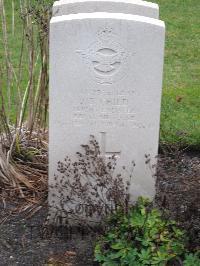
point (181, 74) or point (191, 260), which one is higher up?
point (181, 74)

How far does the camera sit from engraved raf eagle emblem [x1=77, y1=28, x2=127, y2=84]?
163 inches

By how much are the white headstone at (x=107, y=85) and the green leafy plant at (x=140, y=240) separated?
0.42 m

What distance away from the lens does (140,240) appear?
3973 millimetres

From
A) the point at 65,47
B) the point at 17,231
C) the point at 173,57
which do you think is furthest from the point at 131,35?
the point at 173,57

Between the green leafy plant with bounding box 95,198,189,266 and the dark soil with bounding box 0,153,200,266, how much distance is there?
13 centimetres

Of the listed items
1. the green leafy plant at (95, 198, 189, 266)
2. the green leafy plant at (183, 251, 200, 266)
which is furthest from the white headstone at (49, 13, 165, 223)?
the green leafy plant at (183, 251, 200, 266)

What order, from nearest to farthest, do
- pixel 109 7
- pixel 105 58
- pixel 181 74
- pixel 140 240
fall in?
pixel 140 240, pixel 105 58, pixel 109 7, pixel 181 74

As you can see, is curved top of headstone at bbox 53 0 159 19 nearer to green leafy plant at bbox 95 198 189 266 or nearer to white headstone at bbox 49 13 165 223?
white headstone at bbox 49 13 165 223

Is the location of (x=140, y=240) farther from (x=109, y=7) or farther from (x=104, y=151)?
(x=109, y=7)

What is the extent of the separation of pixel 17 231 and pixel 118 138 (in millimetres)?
912

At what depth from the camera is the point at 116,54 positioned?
4191 mm

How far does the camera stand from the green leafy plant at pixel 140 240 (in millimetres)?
3891

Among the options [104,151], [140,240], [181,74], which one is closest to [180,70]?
[181,74]

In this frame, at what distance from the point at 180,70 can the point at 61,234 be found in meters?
4.05
